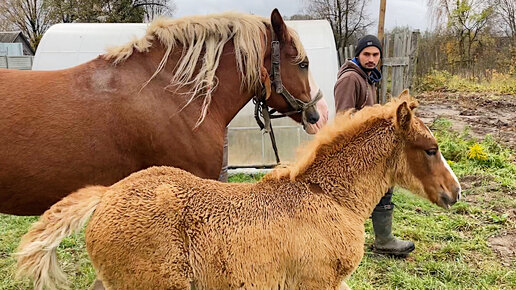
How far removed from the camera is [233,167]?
7.19 m

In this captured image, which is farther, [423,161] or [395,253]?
[395,253]

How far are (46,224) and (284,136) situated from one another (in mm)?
5538

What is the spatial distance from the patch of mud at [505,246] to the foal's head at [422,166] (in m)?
2.13

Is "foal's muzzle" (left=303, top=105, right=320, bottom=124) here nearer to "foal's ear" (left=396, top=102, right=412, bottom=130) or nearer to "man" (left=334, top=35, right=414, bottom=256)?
"man" (left=334, top=35, right=414, bottom=256)

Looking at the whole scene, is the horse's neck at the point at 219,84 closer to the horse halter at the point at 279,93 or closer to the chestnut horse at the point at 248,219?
the horse halter at the point at 279,93

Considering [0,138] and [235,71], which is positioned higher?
[235,71]

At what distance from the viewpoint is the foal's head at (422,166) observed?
232 centimetres

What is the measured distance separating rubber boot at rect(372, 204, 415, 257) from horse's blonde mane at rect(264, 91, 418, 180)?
192 centimetres

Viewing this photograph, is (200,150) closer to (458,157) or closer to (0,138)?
(0,138)

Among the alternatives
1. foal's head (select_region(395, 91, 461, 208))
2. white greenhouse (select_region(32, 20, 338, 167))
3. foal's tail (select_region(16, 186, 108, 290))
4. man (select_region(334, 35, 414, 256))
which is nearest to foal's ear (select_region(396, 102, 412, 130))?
foal's head (select_region(395, 91, 461, 208))

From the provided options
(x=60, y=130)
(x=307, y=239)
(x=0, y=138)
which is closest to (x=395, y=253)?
(x=307, y=239)

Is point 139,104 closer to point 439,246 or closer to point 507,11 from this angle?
point 439,246

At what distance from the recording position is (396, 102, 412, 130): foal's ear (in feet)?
7.32

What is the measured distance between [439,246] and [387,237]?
0.68m
